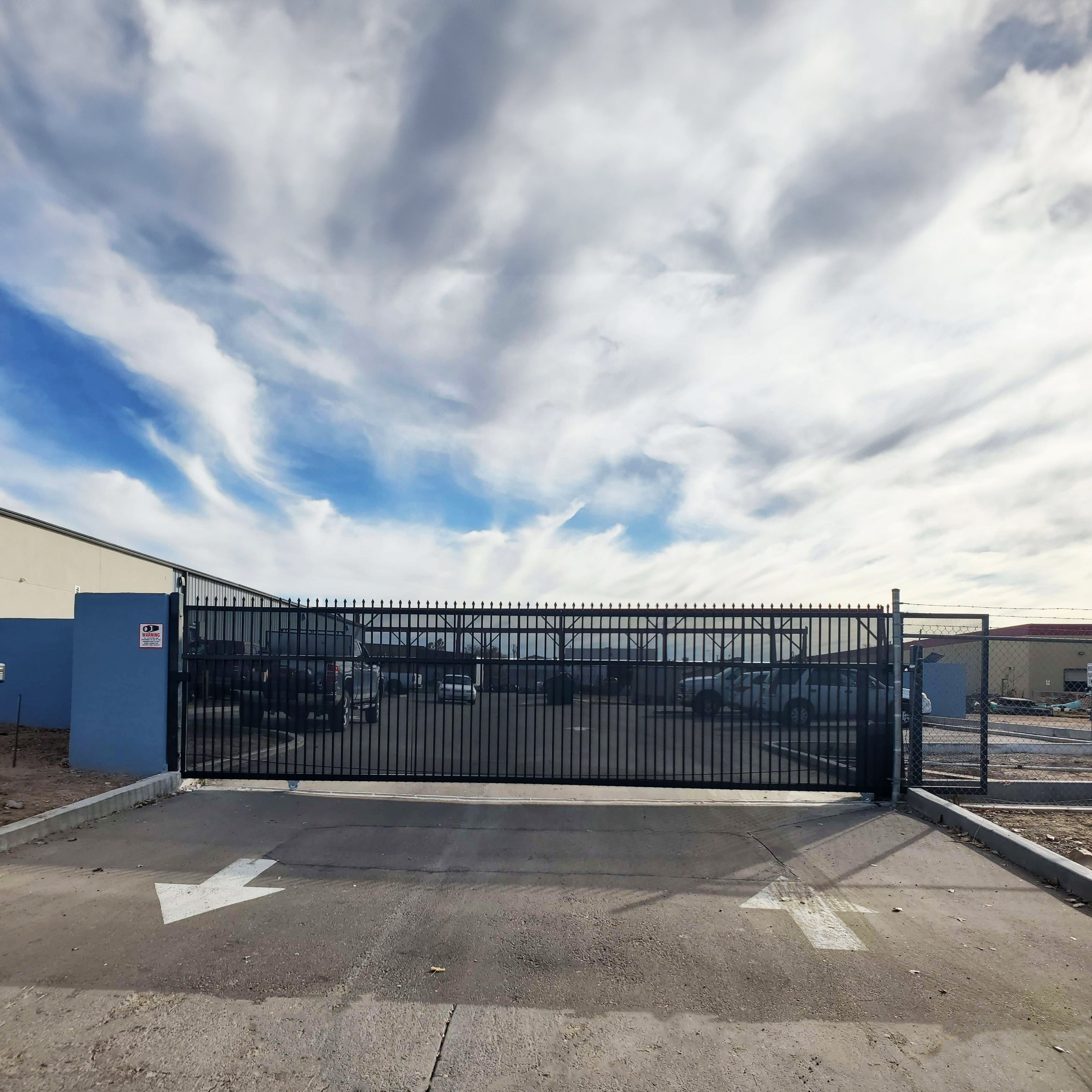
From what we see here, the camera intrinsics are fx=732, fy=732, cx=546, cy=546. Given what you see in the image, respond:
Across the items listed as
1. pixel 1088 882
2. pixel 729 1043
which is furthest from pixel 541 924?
pixel 1088 882

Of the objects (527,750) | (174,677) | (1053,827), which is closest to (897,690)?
(1053,827)

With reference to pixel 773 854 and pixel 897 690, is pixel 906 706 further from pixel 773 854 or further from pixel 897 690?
pixel 773 854

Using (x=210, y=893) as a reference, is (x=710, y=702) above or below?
above

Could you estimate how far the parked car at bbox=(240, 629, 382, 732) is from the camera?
9445mm

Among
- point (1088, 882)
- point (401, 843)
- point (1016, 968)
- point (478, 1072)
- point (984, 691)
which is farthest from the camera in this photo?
point (984, 691)

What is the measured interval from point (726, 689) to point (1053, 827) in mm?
3614

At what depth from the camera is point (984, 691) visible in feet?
28.0

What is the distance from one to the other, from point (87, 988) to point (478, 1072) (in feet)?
7.96

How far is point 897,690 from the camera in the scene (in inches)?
345

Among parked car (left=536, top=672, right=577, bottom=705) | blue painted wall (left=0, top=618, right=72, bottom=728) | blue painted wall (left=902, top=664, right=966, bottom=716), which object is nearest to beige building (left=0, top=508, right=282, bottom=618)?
blue painted wall (left=0, top=618, right=72, bottom=728)

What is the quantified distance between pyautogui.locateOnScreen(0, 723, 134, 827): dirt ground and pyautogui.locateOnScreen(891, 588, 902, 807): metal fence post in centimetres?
946

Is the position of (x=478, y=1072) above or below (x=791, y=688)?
below

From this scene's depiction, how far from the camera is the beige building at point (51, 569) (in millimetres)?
17812

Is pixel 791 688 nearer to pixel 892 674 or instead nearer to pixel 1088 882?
pixel 892 674
